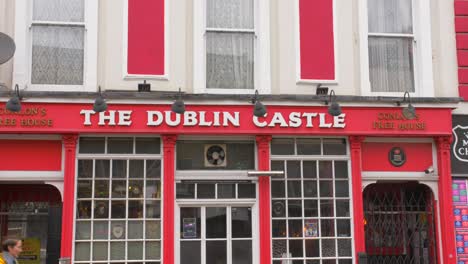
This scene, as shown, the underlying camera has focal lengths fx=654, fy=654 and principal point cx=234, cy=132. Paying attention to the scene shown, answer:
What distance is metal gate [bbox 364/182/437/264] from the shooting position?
12.4 meters

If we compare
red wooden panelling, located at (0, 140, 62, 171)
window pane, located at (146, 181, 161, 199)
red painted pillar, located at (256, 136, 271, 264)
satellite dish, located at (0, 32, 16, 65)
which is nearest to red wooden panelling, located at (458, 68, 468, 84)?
red painted pillar, located at (256, 136, 271, 264)

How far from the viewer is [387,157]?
12188mm

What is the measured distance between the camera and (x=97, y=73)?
11.8m

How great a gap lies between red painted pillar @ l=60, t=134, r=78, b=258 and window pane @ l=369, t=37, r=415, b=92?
5690mm

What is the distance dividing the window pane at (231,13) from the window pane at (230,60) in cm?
20

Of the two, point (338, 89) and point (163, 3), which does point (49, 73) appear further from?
point (338, 89)

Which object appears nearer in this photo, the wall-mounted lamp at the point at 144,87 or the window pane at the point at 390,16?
the wall-mounted lamp at the point at 144,87

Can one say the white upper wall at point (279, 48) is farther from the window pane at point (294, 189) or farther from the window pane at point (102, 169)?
the window pane at point (294, 189)

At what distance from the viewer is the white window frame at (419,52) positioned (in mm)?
12344

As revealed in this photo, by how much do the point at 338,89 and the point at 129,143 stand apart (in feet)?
13.1

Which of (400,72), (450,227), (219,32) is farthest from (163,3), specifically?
(450,227)

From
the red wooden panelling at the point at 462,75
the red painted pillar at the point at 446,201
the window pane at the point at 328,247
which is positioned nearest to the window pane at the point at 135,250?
the window pane at the point at 328,247

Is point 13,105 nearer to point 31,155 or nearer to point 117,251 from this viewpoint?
point 31,155

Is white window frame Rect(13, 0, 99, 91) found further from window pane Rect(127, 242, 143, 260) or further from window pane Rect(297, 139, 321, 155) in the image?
window pane Rect(297, 139, 321, 155)
